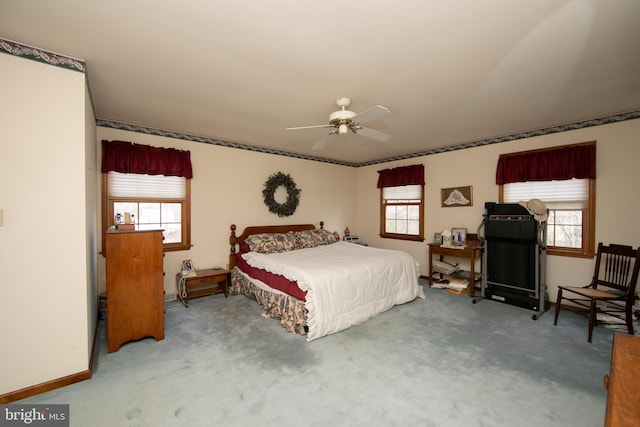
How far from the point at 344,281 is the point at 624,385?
2.41 m

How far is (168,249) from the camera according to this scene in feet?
13.4

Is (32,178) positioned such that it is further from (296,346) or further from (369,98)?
(369,98)

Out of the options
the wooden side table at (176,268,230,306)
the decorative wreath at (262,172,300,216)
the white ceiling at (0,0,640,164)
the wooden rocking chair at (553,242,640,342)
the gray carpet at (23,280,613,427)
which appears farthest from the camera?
the decorative wreath at (262,172,300,216)

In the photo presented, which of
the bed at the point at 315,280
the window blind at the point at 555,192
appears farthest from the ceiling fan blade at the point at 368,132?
the window blind at the point at 555,192

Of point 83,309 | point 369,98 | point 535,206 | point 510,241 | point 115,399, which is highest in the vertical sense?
point 369,98

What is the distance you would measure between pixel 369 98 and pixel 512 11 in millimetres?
1352

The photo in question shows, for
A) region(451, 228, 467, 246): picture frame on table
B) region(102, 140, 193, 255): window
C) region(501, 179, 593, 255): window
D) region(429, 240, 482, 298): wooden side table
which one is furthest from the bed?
region(501, 179, 593, 255): window

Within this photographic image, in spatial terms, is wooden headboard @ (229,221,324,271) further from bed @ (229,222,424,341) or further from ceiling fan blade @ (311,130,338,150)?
ceiling fan blade @ (311,130,338,150)

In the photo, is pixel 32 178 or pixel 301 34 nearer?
pixel 301 34

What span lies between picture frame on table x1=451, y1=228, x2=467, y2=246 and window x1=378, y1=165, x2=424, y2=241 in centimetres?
68

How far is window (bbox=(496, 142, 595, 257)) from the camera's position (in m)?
3.62

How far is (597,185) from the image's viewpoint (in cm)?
359

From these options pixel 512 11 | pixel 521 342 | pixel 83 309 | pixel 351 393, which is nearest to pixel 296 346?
pixel 351 393

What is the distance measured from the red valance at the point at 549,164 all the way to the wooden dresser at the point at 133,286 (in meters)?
4.84
